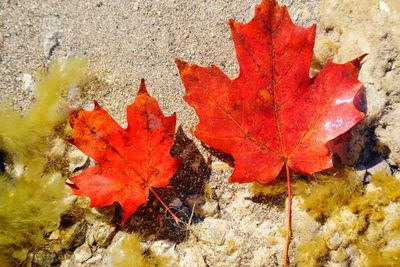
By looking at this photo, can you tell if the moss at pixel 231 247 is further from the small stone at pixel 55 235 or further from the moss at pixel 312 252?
the small stone at pixel 55 235

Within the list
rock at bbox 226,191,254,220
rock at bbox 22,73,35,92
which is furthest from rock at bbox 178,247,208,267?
rock at bbox 22,73,35,92

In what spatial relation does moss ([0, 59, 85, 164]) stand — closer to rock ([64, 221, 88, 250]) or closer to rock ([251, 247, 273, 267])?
rock ([64, 221, 88, 250])

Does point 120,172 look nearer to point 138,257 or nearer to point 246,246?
point 138,257

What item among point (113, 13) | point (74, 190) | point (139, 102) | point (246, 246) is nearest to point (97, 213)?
point (74, 190)

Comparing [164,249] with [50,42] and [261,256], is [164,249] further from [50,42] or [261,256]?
[50,42]

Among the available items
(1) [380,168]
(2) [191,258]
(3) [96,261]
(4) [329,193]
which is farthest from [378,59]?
(3) [96,261]

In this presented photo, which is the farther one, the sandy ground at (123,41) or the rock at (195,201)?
the sandy ground at (123,41)

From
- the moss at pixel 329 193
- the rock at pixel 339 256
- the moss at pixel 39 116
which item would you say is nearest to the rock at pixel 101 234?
the moss at pixel 39 116
